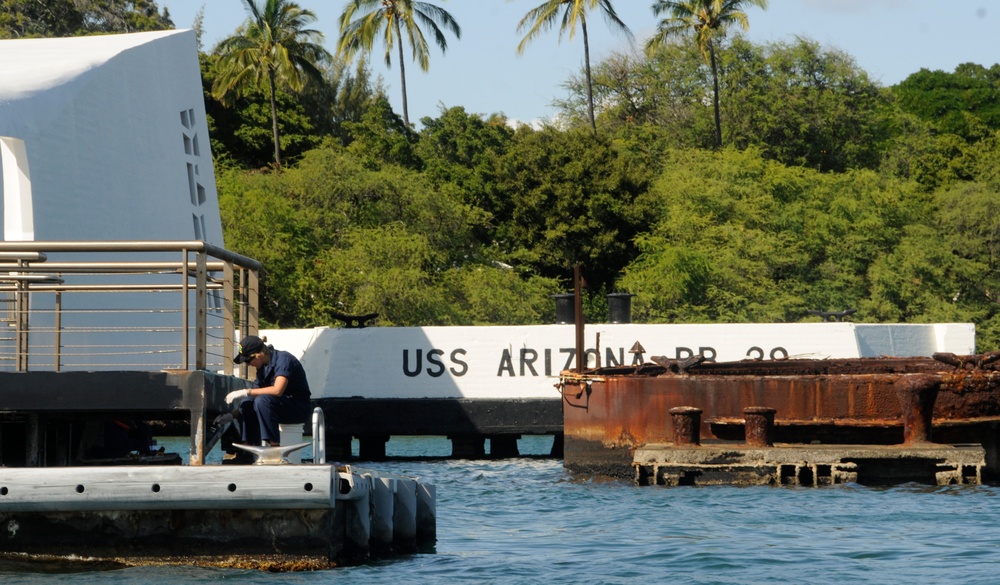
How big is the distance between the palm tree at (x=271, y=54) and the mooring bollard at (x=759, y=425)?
34.6m

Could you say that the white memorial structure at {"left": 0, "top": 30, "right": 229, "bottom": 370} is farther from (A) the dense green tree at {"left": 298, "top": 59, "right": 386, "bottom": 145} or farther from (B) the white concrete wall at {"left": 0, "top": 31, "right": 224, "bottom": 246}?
(A) the dense green tree at {"left": 298, "top": 59, "right": 386, "bottom": 145}

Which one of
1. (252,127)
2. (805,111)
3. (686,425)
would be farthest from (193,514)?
(805,111)

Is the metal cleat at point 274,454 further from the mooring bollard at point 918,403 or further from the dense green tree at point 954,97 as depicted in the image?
the dense green tree at point 954,97

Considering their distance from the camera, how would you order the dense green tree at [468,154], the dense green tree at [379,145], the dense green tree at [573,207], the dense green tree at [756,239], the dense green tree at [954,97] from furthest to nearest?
the dense green tree at [954,97] < the dense green tree at [379,145] < the dense green tree at [468,154] < the dense green tree at [573,207] < the dense green tree at [756,239]

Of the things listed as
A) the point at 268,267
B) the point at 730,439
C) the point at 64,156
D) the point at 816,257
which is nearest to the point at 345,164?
the point at 268,267

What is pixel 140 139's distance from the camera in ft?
88.7

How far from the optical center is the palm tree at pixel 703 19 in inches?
2218

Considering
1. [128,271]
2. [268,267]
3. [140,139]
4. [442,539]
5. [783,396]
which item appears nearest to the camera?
[128,271]

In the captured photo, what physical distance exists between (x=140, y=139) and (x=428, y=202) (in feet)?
65.6

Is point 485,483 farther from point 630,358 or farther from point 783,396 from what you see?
point 630,358

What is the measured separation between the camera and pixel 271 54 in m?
52.9

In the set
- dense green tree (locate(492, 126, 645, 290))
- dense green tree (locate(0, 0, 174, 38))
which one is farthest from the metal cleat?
dense green tree (locate(0, 0, 174, 38))

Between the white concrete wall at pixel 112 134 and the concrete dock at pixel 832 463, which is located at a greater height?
the white concrete wall at pixel 112 134

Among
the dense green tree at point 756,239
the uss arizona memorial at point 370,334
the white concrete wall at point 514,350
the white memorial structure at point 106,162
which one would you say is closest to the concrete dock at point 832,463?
the white memorial structure at point 106,162
